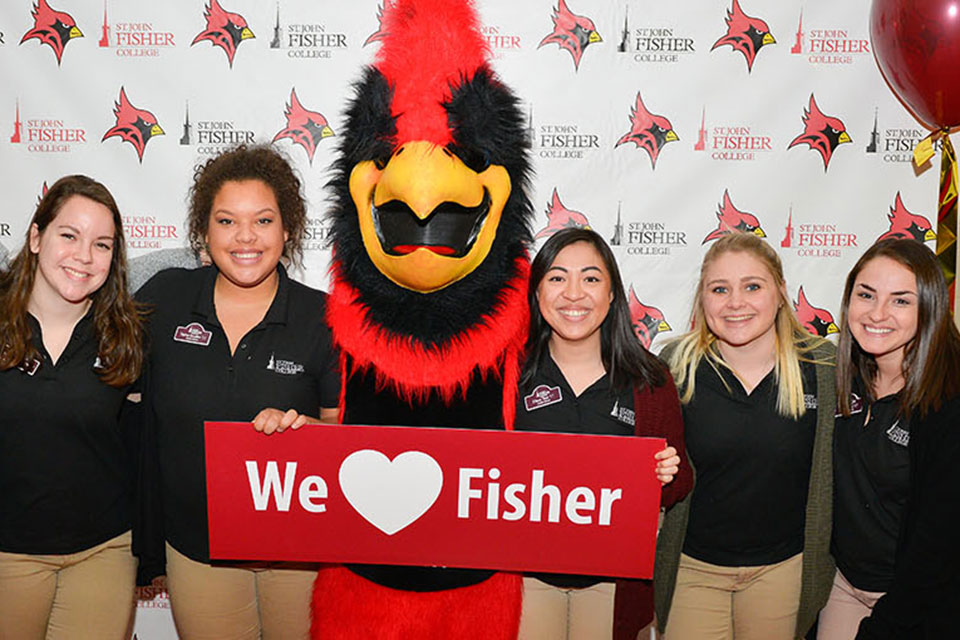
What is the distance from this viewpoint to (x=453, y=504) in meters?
1.78

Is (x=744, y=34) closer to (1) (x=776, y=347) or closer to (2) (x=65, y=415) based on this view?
(1) (x=776, y=347)

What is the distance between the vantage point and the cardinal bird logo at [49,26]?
281cm

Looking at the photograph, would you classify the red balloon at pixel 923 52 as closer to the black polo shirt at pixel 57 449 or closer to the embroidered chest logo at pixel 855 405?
the embroidered chest logo at pixel 855 405

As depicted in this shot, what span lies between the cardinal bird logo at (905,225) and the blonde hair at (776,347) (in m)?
1.07

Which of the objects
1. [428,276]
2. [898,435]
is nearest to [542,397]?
[428,276]

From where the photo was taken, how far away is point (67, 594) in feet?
6.23

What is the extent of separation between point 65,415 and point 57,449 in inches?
3.7

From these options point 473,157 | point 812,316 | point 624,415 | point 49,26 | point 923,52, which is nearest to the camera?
point 473,157

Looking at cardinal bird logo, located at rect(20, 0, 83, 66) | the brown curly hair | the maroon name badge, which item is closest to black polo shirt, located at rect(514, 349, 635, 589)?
the maroon name badge

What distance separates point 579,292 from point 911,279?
2.87ft

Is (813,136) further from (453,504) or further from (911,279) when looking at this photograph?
(453,504)

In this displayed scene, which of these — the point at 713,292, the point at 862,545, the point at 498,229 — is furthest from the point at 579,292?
the point at 862,545

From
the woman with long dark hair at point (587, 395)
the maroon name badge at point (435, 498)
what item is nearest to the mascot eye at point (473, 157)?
the woman with long dark hair at point (587, 395)

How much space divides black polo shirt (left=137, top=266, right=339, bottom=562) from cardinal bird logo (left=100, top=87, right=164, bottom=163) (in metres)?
1.19
